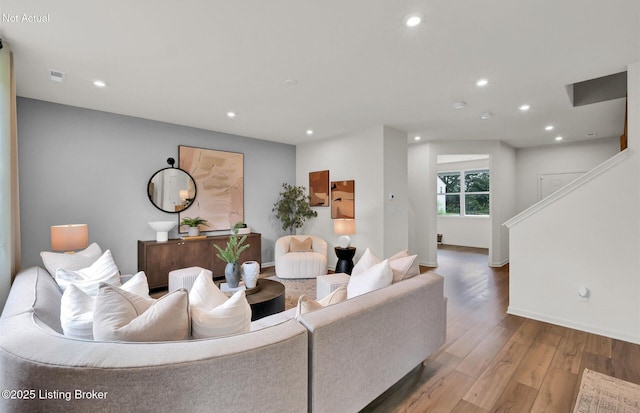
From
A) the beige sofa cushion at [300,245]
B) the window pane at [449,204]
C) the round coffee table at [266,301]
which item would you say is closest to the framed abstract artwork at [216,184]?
the beige sofa cushion at [300,245]

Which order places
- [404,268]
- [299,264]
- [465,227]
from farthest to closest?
[465,227], [299,264], [404,268]

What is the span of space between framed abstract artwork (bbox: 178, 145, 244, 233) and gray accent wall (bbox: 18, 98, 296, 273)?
207 millimetres

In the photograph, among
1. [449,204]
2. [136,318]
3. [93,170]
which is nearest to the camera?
[136,318]

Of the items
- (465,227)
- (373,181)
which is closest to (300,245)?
(373,181)

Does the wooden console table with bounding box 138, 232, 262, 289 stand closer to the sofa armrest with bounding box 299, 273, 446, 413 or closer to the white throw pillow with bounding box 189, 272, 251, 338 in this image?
the white throw pillow with bounding box 189, 272, 251, 338

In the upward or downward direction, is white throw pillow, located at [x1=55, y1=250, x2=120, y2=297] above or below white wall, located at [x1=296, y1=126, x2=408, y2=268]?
below

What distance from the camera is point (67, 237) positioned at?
3129 millimetres

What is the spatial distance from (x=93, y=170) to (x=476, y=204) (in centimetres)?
909

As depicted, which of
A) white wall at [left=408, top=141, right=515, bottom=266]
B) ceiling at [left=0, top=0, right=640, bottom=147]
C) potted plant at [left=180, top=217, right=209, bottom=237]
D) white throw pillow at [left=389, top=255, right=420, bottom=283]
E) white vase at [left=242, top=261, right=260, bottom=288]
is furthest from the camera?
white wall at [left=408, top=141, right=515, bottom=266]

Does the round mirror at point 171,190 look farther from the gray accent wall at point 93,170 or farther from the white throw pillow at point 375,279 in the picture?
the white throw pillow at point 375,279

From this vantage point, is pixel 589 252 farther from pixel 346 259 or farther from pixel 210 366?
pixel 210 366

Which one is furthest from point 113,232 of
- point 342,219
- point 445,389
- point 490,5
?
point 490,5

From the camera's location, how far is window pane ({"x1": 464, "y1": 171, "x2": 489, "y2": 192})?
8.39 meters

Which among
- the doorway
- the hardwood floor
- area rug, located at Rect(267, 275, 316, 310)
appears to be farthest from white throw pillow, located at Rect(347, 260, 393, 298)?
the doorway
